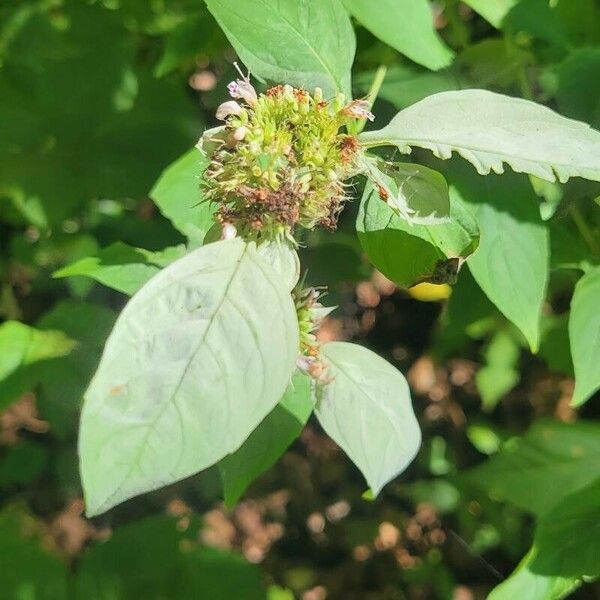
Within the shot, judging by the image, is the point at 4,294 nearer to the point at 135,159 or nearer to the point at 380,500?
the point at 135,159

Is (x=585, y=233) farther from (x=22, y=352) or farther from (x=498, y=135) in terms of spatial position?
(x=22, y=352)

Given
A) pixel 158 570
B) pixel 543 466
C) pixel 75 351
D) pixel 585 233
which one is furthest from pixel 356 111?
pixel 158 570

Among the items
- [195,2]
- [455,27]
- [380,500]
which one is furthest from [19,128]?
[380,500]

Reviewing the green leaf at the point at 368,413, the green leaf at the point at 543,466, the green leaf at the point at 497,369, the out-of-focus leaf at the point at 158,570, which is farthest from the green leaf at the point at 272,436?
the green leaf at the point at 497,369

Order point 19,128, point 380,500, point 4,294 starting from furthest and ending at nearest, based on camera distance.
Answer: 1. point 380,500
2. point 4,294
3. point 19,128

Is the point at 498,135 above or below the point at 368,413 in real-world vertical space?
above

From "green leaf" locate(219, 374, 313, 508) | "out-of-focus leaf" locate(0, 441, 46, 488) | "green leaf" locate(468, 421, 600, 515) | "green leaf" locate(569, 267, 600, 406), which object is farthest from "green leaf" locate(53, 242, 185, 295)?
"out-of-focus leaf" locate(0, 441, 46, 488)

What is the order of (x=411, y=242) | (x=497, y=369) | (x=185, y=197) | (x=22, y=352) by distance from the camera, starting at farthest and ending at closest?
(x=497, y=369), (x=22, y=352), (x=185, y=197), (x=411, y=242)
